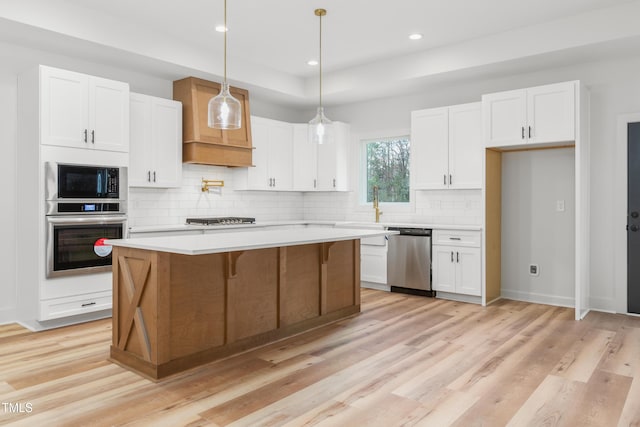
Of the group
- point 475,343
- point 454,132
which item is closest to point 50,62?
point 454,132

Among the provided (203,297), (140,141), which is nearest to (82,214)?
(140,141)

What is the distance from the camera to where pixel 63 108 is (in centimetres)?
417

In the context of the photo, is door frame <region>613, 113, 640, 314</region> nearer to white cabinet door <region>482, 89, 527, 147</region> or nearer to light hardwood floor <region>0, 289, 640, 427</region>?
light hardwood floor <region>0, 289, 640, 427</region>

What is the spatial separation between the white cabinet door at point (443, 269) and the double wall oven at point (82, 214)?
11.5 feet

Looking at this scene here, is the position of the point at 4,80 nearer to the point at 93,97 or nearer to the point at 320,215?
the point at 93,97

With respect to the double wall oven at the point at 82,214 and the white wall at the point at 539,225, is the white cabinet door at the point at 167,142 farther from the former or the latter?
the white wall at the point at 539,225

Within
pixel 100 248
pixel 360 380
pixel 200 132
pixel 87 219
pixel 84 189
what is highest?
pixel 200 132

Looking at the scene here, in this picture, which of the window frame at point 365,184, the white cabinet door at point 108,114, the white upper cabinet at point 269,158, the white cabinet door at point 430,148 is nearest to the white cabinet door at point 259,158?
the white upper cabinet at point 269,158

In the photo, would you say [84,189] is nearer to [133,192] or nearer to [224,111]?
[133,192]

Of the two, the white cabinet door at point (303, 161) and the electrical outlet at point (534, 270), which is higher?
the white cabinet door at point (303, 161)

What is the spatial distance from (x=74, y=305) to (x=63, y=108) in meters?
1.81

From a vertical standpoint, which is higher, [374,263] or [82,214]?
[82,214]

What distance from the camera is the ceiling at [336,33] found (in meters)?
4.14

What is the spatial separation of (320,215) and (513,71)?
11.2ft
